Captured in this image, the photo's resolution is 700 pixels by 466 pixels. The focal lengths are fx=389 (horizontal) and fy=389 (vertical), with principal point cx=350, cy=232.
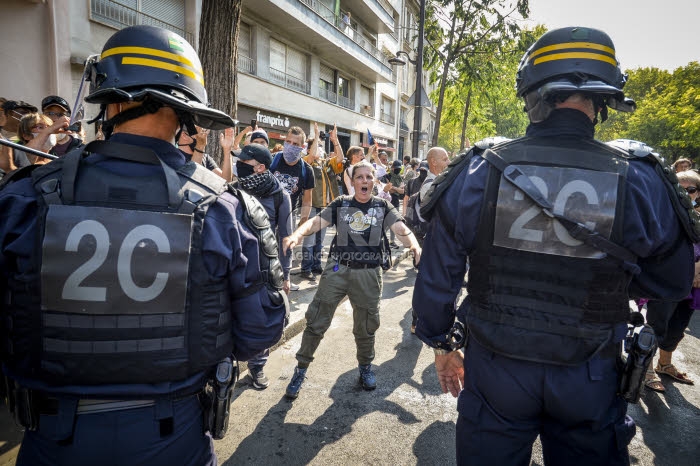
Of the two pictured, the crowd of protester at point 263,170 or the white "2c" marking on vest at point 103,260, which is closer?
the white "2c" marking on vest at point 103,260

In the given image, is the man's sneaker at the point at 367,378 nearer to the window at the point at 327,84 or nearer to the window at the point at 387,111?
the window at the point at 327,84

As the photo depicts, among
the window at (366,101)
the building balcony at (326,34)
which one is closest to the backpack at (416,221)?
the building balcony at (326,34)

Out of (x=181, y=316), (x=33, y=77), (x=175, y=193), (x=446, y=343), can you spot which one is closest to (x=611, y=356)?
(x=446, y=343)

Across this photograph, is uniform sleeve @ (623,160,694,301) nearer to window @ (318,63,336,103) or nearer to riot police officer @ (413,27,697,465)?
riot police officer @ (413,27,697,465)

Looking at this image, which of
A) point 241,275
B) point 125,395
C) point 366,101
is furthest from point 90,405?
point 366,101

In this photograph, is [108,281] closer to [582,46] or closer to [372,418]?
[582,46]

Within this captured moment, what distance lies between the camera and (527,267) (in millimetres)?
1641

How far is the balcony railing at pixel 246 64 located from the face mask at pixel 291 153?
9.97m

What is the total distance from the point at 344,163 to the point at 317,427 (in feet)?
22.4

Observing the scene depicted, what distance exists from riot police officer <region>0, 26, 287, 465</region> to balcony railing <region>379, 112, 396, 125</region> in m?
26.5

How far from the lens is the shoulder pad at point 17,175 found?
134cm

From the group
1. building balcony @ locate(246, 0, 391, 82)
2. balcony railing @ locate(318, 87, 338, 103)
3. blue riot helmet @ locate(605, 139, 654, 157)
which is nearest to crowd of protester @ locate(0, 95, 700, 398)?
blue riot helmet @ locate(605, 139, 654, 157)

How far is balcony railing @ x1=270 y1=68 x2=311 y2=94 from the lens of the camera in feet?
52.5

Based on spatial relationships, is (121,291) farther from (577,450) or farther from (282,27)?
(282,27)
